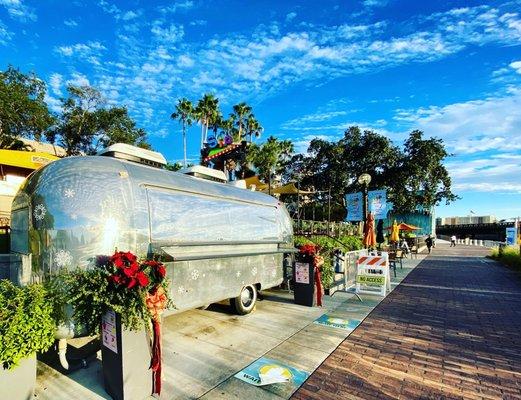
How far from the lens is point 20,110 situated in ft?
78.5

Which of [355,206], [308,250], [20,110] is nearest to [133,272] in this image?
[308,250]

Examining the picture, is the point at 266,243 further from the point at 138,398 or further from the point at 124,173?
the point at 138,398

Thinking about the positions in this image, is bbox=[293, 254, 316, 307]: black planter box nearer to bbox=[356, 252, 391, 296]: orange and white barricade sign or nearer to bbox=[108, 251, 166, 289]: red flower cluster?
bbox=[356, 252, 391, 296]: orange and white barricade sign

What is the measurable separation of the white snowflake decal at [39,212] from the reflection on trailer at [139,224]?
1cm

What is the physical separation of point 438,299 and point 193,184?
8064 millimetres

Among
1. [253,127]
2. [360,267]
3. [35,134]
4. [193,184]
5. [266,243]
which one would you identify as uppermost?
[253,127]

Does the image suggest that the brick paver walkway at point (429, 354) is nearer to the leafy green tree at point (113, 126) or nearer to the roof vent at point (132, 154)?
the roof vent at point (132, 154)

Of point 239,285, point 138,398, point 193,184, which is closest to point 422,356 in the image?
point 239,285

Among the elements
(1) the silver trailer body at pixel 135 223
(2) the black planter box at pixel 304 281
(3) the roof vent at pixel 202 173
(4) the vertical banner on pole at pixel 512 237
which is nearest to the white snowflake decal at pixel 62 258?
(1) the silver trailer body at pixel 135 223

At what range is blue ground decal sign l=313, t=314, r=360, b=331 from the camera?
6.71 m

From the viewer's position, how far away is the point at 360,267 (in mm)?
9961

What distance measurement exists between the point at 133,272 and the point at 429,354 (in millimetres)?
4901

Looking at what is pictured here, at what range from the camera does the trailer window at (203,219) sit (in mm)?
5145

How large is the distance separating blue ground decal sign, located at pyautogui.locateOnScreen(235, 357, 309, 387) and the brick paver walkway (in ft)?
0.61
